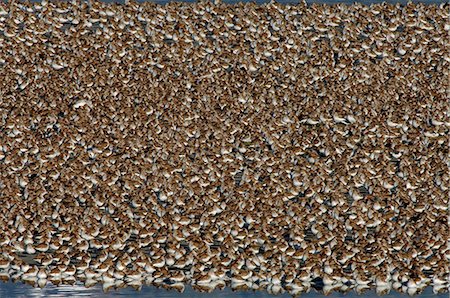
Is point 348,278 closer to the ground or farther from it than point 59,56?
closer to the ground

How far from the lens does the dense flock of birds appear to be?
124 feet

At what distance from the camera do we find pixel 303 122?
4662cm

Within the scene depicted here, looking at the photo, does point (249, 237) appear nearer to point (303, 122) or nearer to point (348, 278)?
point (348, 278)

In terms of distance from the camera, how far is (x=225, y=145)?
44531 millimetres

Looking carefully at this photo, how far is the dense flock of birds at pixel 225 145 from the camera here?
124ft

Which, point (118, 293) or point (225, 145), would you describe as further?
point (225, 145)

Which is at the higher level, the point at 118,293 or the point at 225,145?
the point at 225,145

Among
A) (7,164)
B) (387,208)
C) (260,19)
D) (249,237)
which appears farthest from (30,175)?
(260,19)

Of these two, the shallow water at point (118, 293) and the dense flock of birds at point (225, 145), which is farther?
the dense flock of birds at point (225, 145)

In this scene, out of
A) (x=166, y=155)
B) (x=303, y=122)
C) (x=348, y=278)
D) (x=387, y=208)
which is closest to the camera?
(x=348, y=278)

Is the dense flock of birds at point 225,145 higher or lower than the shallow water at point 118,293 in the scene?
higher

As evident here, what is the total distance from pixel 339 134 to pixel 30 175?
373 inches

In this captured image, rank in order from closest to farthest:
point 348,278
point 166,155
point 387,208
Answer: point 348,278
point 387,208
point 166,155

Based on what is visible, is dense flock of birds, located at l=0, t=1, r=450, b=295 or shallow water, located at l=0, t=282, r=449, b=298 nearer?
shallow water, located at l=0, t=282, r=449, b=298
